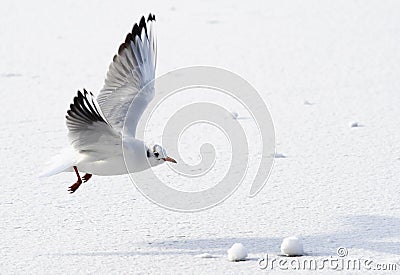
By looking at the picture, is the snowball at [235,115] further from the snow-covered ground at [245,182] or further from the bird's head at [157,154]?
the bird's head at [157,154]

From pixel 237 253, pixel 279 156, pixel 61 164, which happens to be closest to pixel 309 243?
pixel 237 253

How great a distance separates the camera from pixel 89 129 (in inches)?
115

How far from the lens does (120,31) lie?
772cm

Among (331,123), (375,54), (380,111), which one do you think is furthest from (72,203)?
(375,54)

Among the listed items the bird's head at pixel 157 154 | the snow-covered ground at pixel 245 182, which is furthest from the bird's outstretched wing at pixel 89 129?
the snow-covered ground at pixel 245 182

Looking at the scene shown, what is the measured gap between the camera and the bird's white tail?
2.97 m

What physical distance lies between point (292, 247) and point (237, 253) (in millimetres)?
189

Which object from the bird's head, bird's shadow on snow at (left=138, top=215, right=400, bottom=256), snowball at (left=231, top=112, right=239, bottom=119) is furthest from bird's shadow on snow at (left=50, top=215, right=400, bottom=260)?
snowball at (left=231, top=112, right=239, bottom=119)

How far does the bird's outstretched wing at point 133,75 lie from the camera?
11.5ft

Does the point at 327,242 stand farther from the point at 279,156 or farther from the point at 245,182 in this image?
the point at 279,156

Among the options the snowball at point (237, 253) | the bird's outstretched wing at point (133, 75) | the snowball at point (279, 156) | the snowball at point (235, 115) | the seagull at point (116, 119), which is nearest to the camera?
the snowball at point (237, 253)

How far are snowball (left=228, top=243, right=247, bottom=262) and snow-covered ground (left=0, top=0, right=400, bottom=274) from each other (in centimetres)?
2

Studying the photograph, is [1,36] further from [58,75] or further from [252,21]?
[252,21]

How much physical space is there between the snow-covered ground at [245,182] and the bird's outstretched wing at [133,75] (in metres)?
0.38
